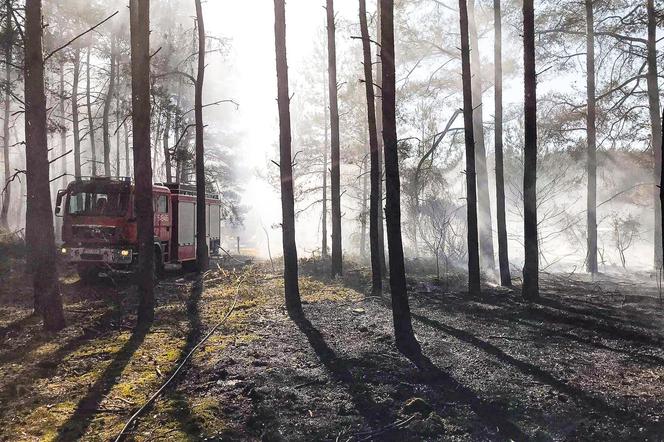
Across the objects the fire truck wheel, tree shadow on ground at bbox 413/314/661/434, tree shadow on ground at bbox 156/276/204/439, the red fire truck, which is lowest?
tree shadow on ground at bbox 413/314/661/434

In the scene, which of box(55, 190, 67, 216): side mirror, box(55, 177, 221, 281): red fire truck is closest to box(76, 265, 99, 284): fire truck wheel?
box(55, 177, 221, 281): red fire truck

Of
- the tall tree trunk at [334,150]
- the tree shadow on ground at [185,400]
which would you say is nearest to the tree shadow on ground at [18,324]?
the tree shadow on ground at [185,400]

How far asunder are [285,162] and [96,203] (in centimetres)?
600

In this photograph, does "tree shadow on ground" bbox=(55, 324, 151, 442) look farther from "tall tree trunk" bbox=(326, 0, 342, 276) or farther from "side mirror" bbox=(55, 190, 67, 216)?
"tall tree trunk" bbox=(326, 0, 342, 276)

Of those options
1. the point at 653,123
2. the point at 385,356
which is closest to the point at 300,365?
the point at 385,356

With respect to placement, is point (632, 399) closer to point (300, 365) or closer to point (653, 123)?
point (300, 365)

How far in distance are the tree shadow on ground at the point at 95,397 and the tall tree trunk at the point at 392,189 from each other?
148 inches

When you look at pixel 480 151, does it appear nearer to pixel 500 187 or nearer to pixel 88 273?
pixel 500 187

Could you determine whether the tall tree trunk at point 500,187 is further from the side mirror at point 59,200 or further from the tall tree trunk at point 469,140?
the side mirror at point 59,200

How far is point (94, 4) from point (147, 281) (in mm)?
15785

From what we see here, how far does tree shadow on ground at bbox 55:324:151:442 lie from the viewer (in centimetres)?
426

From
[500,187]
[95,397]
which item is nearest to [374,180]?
[500,187]

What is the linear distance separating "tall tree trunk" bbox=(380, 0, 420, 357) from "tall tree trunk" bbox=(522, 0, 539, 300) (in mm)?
5131

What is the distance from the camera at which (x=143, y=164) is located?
332 inches
